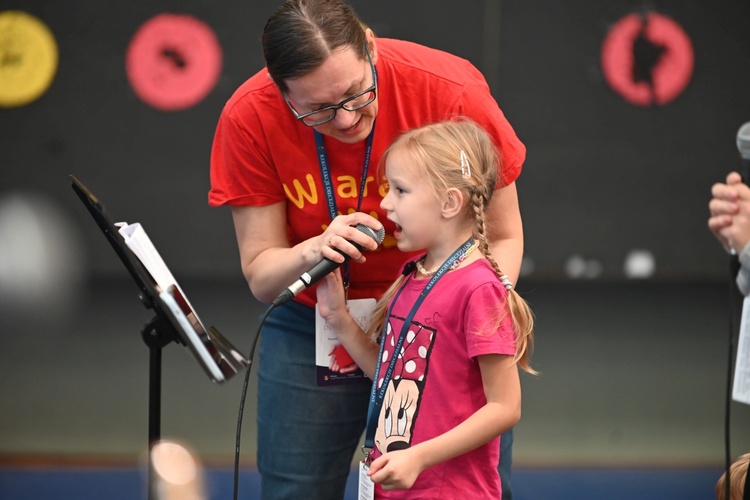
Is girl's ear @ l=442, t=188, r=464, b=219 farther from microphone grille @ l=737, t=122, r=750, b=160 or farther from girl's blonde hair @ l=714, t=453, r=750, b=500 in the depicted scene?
girl's blonde hair @ l=714, t=453, r=750, b=500

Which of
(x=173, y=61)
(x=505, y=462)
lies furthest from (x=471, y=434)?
(x=173, y=61)

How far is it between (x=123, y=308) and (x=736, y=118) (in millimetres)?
3020

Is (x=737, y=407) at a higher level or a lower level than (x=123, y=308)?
lower

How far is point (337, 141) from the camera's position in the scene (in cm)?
193

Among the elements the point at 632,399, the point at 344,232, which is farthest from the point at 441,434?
the point at 632,399

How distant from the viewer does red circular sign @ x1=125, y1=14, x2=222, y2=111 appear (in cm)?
393

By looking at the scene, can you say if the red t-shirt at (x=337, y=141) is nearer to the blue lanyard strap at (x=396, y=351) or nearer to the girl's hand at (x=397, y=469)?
the blue lanyard strap at (x=396, y=351)

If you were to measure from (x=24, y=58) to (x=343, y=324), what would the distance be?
2638 millimetres

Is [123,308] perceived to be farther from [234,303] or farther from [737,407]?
[737,407]

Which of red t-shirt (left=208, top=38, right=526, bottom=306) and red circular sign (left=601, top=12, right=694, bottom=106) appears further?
red circular sign (left=601, top=12, right=694, bottom=106)

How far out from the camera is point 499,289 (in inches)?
70.4

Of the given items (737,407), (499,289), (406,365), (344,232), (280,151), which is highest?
(280,151)

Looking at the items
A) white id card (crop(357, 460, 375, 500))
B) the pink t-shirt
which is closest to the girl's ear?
the pink t-shirt

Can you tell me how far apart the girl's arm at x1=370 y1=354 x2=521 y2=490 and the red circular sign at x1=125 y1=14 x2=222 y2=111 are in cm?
264
